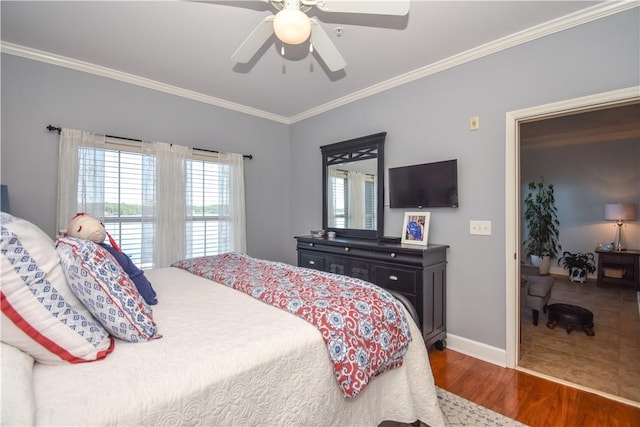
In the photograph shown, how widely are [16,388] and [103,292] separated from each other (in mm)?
405

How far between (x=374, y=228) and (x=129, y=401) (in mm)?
2772

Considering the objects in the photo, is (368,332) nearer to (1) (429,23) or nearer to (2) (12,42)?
(1) (429,23)

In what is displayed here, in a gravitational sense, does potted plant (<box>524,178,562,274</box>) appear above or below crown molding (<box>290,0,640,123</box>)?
below

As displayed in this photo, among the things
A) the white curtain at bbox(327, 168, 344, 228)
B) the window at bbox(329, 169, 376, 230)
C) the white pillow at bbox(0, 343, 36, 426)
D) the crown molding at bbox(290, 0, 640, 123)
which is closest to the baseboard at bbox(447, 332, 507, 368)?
the window at bbox(329, 169, 376, 230)

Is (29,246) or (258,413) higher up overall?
(29,246)

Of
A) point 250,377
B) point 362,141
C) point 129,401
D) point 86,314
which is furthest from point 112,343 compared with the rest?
point 362,141

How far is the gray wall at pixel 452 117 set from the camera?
2.12 m

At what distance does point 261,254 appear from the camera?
163 inches

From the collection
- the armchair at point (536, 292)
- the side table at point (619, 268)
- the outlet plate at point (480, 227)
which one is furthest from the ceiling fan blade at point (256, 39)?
the side table at point (619, 268)

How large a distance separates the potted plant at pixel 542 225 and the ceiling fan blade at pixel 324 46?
528cm

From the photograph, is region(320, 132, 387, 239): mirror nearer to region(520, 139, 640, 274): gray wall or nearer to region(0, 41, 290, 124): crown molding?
region(0, 41, 290, 124): crown molding

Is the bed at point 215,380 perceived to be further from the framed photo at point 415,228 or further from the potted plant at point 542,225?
the potted plant at point 542,225

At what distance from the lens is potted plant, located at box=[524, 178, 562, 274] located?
5.48 meters

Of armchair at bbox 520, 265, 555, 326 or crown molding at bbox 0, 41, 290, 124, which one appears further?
armchair at bbox 520, 265, 555, 326
